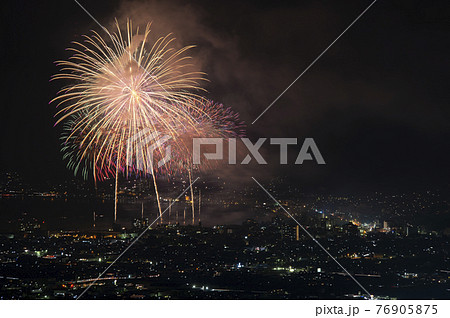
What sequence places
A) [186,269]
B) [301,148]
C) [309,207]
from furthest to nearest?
Answer: [309,207] → [301,148] → [186,269]

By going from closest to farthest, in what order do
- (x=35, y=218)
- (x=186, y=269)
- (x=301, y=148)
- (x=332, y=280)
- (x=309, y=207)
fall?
(x=332, y=280) < (x=186, y=269) < (x=301, y=148) < (x=309, y=207) < (x=35, y=218)

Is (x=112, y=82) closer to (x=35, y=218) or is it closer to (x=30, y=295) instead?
(x=30, y=295)

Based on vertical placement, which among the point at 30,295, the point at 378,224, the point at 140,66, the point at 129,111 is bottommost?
the point at 30,295

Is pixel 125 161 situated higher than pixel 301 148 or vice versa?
pixel 301 148

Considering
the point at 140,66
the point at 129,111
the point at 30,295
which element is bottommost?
the point at 30,295

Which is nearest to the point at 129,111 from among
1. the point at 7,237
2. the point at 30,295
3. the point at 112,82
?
the point at 112,82

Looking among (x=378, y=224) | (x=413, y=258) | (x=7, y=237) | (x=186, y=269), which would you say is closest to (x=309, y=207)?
(x=378, y=224)

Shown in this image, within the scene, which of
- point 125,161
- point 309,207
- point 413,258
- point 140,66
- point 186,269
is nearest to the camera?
point 140,66

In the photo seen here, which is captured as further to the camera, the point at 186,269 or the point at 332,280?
the point at 186,269

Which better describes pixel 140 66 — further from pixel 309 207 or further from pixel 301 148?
pixel 309 207
